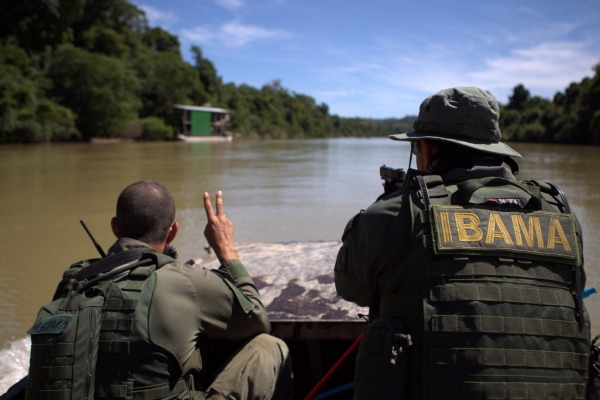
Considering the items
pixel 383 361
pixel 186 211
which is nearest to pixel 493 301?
pixel 383 361

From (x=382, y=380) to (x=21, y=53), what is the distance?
39.2 m

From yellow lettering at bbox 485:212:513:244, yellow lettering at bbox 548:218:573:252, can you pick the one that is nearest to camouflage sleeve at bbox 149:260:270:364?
yellow lettering at bbox 485:212:513:244

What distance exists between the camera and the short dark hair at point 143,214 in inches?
81.0

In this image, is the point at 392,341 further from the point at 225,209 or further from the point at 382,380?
the point at 225,209

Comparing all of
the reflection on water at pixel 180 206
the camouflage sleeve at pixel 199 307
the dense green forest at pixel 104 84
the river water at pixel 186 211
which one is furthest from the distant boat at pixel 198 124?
the camouflage sleeve at pixel 199 307

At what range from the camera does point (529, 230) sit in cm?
165

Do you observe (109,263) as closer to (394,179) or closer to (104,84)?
(394,179)

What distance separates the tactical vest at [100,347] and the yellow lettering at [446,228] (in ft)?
3.17

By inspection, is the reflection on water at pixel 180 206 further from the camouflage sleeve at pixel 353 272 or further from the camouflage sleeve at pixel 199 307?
the camouflage sleeve at pixel 353 272

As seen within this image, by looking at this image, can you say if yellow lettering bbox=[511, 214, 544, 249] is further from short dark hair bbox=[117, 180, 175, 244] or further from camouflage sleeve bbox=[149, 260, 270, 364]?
short dark hair bbox=[117, 180, 175, 244]

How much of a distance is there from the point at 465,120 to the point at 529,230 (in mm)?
474

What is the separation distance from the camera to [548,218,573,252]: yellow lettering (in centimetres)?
164

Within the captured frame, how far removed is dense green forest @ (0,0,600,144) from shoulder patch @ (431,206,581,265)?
103 ft

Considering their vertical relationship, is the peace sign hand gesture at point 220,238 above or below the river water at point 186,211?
above
